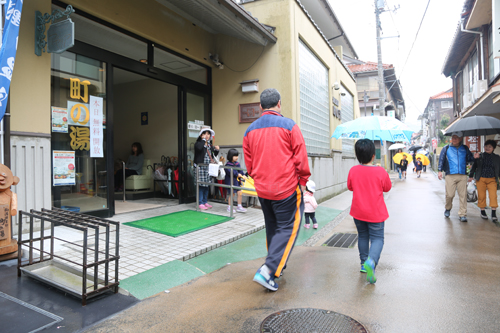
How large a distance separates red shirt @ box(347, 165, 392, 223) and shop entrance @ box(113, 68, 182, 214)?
19.7 ft

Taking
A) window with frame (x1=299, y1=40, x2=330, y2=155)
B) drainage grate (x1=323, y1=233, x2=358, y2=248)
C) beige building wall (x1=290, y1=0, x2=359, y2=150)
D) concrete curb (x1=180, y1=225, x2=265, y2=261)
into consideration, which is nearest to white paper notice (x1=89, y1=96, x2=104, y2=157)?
concrete curb (x1=180, y1=225, x2=265, y2=261)

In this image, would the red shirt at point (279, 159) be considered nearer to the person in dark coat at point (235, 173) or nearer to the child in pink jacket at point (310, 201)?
the child in pink jacket at point (310, 201)

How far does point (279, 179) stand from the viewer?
3.32 meters

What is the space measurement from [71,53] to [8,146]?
2.20 m

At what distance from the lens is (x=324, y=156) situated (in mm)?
11258

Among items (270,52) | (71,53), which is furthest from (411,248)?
(71,53)

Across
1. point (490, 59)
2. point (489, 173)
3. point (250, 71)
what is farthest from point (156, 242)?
point (490, 59)

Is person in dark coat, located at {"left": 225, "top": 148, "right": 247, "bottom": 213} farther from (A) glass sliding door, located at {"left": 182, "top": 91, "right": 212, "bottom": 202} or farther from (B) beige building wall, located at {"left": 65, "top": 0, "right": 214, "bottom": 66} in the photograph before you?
(B) beige building wall, located at {"left": 65, "top": 0, "right": 214, "bottom": 66}

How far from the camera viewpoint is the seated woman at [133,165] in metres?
9.71

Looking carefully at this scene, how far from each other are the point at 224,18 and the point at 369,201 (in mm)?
5285

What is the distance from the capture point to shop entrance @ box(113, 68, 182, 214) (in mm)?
9477

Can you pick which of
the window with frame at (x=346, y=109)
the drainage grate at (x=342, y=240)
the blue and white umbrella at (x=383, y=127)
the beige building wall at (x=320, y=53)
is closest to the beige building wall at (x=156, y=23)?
the beige building wall at (x=320, y=53)

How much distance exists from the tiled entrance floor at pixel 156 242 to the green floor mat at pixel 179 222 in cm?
13

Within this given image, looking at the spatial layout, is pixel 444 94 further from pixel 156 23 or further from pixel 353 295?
pixel 353 295
